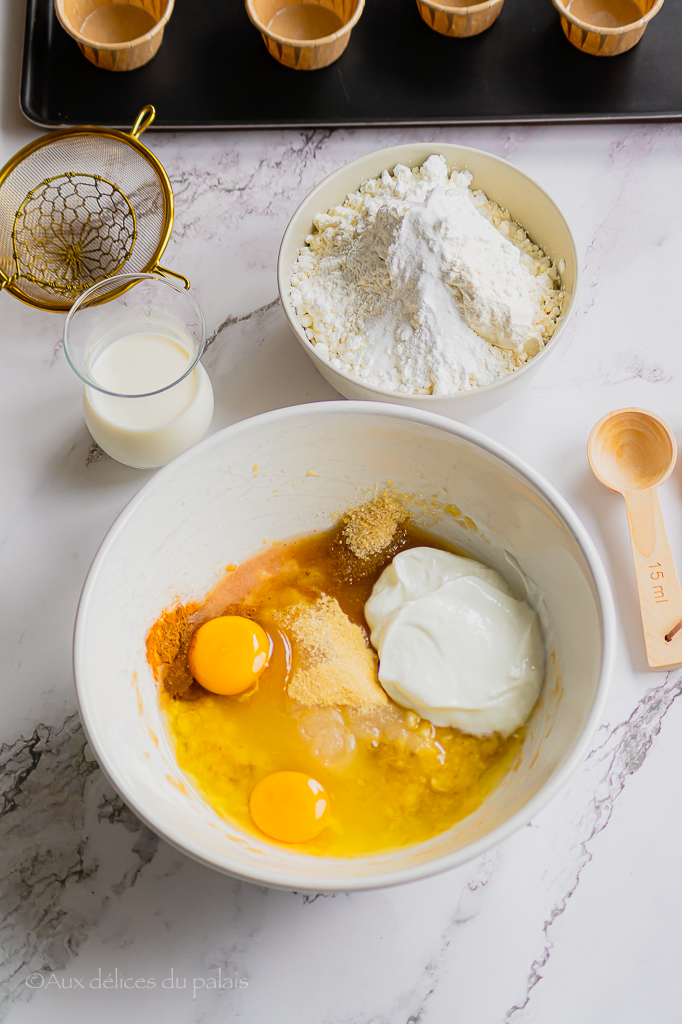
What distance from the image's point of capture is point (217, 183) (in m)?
1.53

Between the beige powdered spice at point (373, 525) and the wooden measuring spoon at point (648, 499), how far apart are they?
0.38 meters

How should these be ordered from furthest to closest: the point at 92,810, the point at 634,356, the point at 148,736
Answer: the point at 634,356
the point at 92,810
the point at 148,736

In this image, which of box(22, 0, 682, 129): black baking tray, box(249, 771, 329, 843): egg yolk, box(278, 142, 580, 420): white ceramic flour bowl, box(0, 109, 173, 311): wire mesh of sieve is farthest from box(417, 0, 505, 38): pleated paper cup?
box(249, 771, 329, 843): egg yolk

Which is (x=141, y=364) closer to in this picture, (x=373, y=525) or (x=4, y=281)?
(x=4, y=281)

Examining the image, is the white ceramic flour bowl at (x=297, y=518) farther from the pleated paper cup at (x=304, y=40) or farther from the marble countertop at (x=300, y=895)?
the pleated paper cup at (x=304, y=40)

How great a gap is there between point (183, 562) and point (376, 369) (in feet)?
1.48

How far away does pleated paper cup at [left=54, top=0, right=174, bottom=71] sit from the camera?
4.73ft

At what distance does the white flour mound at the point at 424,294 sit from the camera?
4.09 ft

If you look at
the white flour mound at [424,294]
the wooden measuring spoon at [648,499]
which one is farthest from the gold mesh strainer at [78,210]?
the wooden measuring spoon at [648,499]

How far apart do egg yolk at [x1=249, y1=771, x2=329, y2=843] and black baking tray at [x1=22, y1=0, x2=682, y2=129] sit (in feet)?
4.05

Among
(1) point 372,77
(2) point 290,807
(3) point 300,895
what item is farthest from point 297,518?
(1) point 372,77

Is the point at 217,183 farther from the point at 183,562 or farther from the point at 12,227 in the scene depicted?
the point at 183,562

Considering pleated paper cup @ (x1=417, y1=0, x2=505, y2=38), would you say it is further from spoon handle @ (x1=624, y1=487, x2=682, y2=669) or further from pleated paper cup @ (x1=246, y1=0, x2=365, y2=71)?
spoon handle @ (x1=624, y1=487, x2=682, y2=669)

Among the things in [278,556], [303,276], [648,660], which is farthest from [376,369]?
[648,660]
